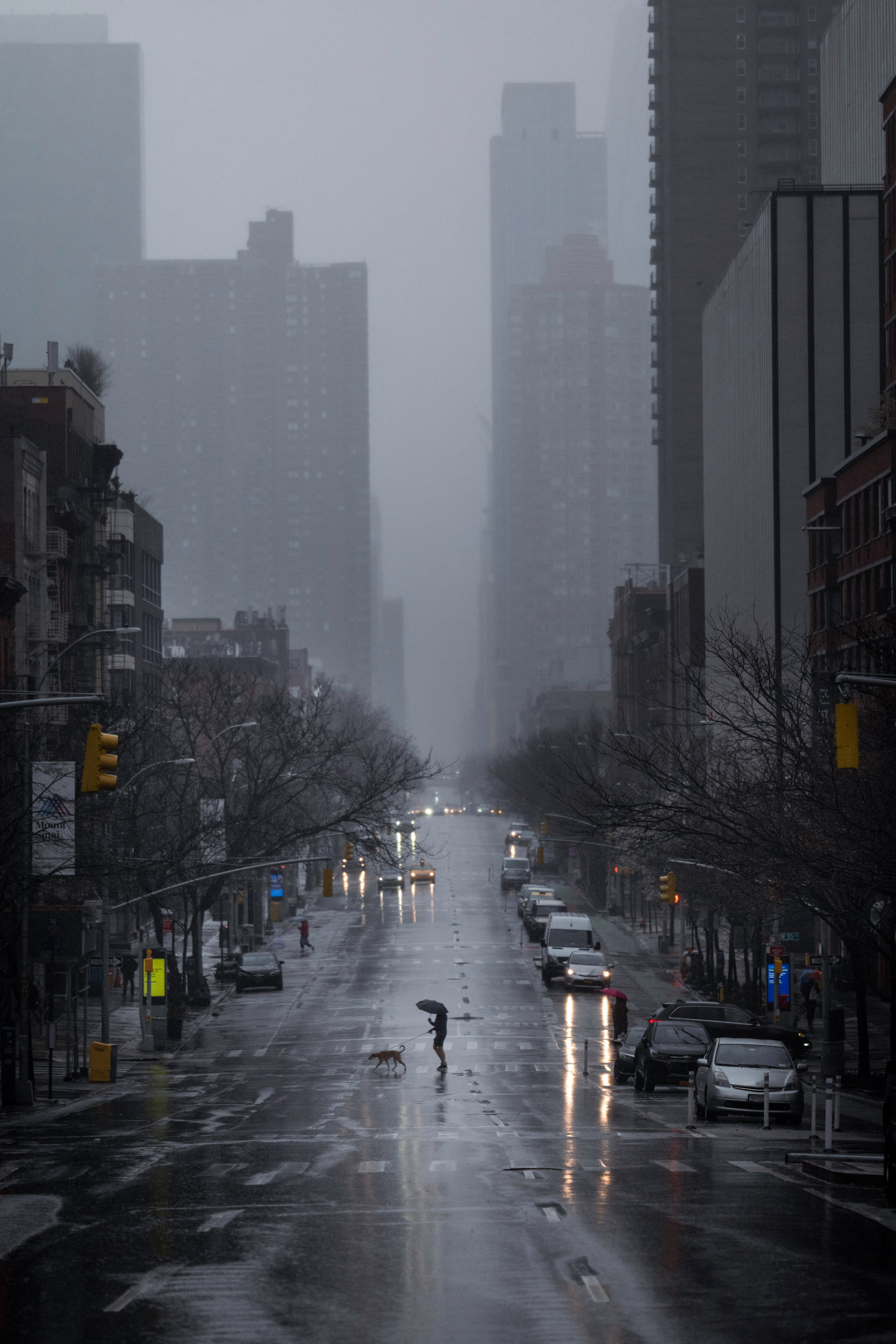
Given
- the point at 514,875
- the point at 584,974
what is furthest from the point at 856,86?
the point at 584,974

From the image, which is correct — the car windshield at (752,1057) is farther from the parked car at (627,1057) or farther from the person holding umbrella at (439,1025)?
the person holding umbrella at (439,1025)

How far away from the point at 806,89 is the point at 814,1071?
135916 millimetres

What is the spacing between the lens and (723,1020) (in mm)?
42375

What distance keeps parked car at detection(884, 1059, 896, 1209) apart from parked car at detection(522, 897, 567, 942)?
2474 inches

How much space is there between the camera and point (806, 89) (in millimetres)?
163625

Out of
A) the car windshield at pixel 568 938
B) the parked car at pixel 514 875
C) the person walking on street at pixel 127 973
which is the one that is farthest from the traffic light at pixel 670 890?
the parked car at pixel 514 875

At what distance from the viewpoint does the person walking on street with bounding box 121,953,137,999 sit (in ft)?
224

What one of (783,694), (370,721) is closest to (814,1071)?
(783,694)

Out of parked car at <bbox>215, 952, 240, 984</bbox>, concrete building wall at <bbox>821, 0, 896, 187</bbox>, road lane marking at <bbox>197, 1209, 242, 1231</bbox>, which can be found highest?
concrete building wall at <bbox>821, 0, 896, 187</bbox>

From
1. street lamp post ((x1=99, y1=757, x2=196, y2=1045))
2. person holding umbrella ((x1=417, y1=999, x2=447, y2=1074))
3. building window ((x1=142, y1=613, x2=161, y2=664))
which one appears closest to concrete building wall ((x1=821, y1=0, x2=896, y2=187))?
building window ((x1=142, y1=613, x2=161, y2=664))

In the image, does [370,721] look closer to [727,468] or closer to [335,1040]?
[727,468]

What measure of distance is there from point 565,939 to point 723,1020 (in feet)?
96.1

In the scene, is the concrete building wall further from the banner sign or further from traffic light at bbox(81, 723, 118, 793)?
traffic light at bbox(81, 723, 118, 793)

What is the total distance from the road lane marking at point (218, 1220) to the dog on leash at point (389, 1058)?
22538mm
